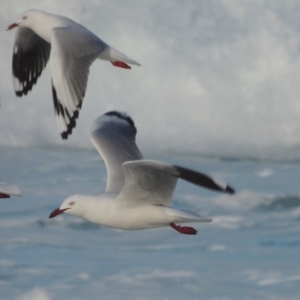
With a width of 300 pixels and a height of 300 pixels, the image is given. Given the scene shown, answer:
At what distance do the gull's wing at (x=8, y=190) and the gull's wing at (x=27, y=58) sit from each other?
938 millimetres

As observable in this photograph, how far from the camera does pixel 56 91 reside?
4906mm

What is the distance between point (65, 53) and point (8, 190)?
2.49 ft

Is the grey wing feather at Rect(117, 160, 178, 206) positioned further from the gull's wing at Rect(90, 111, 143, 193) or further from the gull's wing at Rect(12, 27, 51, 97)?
the gull's wing at Rect(12, 27, 51, 97)

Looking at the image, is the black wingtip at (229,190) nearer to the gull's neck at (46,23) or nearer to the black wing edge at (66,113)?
the black wing edge at (66,113)

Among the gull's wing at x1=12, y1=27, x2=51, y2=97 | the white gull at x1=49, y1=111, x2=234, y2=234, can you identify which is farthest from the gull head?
the gull's wing at x1=12, y1=27, x2=51, y2=97

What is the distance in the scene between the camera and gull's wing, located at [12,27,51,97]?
19.2 feet

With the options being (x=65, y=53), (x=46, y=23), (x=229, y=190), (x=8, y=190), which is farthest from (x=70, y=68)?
(x=229, y=190)

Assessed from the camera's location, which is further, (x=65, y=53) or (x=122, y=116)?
(x=122, y=116)

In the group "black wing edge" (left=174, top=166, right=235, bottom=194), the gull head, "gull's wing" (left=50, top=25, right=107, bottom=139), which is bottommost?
the gull head

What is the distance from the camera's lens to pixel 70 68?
196 inches

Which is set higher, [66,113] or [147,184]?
[66,113]

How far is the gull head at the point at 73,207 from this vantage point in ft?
16.6

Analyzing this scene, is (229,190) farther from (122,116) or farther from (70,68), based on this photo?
(122,116)

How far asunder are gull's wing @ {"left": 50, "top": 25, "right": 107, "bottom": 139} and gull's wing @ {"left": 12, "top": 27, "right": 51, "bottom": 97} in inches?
28.1
